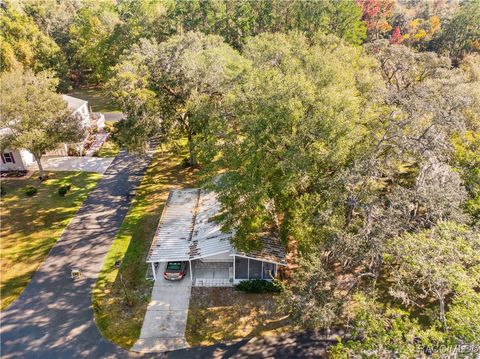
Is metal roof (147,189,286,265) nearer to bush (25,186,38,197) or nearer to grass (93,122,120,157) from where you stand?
bush (25,186,38,197)

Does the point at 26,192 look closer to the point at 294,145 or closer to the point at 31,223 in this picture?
the point at 31,223

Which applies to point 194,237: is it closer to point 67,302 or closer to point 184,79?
point 67,302

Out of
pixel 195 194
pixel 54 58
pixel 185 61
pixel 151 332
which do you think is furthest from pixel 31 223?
pixel 54 58

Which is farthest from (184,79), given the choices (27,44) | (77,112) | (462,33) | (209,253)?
(462,33)

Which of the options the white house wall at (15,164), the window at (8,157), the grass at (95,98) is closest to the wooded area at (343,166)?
the white house wall at (15,164)

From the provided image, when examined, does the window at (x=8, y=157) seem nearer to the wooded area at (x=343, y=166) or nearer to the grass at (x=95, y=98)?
the wooded area at (x=343, y=166)
